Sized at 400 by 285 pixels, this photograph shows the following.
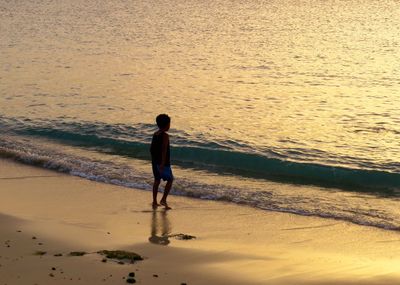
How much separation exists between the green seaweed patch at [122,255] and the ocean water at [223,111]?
3646 mm

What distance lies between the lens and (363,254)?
912 cm

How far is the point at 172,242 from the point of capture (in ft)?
30.5

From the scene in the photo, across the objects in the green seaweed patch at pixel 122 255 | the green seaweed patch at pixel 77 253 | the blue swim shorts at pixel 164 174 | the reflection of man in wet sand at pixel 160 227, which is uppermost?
the blue swim shorts at pixel 164 174

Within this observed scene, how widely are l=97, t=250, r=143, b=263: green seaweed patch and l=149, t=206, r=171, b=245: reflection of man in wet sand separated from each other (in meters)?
0.80

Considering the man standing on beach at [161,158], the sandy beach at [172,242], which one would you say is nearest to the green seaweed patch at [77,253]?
the sandy beach at [172,242]

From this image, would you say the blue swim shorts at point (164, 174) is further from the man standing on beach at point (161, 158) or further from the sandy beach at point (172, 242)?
the sandy beach at point (172, 242)

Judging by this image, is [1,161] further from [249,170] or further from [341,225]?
[341,225]

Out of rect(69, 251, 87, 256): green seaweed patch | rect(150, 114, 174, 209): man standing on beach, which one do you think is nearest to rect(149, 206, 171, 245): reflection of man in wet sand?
rect(150, 114, 174, 209): man standing on beach

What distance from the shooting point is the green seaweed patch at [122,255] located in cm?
830

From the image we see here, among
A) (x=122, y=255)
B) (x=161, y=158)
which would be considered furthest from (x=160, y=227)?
(x=122, y=255)

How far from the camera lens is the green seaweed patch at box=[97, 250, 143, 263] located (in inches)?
327

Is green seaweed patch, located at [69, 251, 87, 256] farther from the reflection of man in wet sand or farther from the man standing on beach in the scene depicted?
the man standing on beach

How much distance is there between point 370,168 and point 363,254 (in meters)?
5.41

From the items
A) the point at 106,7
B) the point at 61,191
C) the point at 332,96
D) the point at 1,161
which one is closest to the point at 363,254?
the point at 61,191
